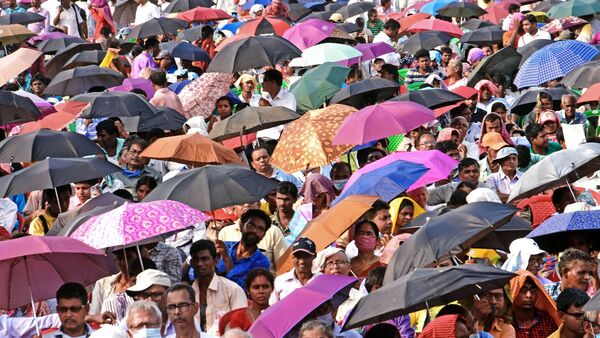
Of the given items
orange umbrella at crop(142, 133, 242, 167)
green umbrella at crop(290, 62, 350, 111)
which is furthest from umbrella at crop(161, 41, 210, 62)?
orange umbrella at crop(142, 133, 242, 167)

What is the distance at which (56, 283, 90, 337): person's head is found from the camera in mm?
11922

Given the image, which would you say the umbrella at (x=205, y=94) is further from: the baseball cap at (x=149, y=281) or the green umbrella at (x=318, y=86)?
the baseball cap at (x=149, y=281)

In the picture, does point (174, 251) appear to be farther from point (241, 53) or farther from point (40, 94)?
point (40, 94)

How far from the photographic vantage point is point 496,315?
39.8 ft

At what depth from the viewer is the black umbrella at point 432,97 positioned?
727 inches

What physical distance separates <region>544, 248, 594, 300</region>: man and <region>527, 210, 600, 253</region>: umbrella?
46 centimetres

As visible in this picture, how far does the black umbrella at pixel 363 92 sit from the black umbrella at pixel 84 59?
16.7 ft

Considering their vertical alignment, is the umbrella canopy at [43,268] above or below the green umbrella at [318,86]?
above

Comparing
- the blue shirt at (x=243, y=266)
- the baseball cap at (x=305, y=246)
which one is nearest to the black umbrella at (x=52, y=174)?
the blue shirt at (x=243, y=266)

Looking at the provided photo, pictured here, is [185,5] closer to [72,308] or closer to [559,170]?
[559,170]

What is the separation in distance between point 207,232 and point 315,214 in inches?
39.1

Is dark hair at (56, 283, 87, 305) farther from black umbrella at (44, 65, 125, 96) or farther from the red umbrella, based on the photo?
the red umbrella

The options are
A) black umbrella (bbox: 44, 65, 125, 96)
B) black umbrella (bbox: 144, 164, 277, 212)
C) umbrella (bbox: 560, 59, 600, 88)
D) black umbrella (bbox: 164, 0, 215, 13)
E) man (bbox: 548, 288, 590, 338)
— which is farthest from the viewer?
black umbrella (bbox: 164, 0, 215, 13)

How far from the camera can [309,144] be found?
16.9 m
